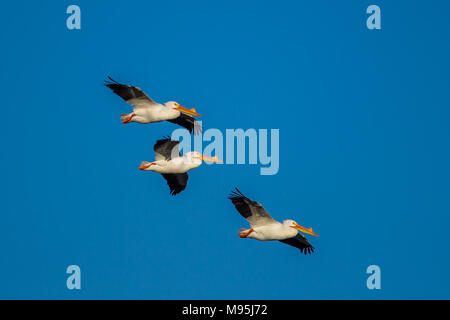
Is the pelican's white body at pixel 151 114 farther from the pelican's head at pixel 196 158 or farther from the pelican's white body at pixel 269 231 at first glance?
the pelican's white body at pixel 269 231

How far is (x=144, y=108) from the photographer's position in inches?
719

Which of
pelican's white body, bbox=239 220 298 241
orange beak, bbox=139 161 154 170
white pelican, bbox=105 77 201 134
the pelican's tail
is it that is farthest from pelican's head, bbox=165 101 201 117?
pelican's white body, bbox=239 220 298 241

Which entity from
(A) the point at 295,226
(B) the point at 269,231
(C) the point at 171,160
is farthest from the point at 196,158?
(A) the point at 295,226

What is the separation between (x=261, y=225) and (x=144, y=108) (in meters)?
3.08

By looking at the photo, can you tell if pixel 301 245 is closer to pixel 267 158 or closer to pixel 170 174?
pixel 170 174

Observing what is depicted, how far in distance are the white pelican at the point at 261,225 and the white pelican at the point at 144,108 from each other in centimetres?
205

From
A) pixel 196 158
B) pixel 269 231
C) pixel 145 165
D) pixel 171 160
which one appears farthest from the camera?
pixel 196 158

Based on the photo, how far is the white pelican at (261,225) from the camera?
1745 cm

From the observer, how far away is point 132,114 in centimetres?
1819

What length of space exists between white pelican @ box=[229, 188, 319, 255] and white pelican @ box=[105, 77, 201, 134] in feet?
6.74

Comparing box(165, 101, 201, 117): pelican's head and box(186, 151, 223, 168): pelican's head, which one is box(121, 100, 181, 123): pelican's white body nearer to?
box(165, 101, 201, 117): pelican's head

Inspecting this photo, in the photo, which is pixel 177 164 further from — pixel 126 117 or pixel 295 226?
pixel 295 226
